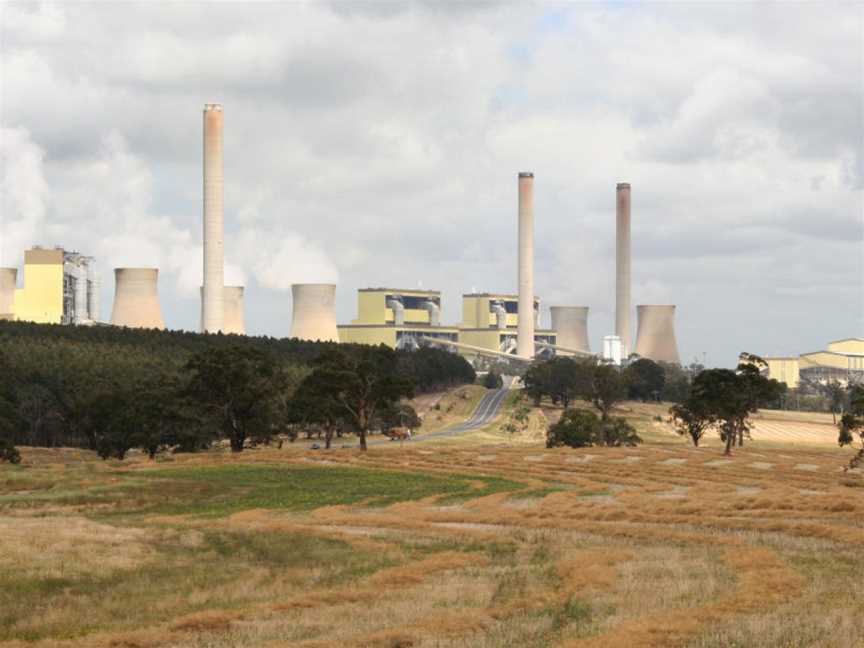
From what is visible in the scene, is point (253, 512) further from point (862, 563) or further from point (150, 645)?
point (150, 645)

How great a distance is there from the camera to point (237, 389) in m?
110

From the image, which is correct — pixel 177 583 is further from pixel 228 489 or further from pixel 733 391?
pixel 733 391

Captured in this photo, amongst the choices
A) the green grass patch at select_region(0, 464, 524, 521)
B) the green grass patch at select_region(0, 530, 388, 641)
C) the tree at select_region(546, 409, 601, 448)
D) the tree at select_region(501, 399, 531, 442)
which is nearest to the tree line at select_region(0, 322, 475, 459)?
the tree at select_region(546, 409, 601, 448)

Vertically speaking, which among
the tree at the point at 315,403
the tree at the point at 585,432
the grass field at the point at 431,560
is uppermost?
the tree at the point at 315,403

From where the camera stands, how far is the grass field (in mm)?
27328

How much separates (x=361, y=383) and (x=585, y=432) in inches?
938

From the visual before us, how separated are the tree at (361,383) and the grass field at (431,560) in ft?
111

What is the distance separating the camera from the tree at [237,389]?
109812 mm

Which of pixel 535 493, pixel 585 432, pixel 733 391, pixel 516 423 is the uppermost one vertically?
pixel 733 391

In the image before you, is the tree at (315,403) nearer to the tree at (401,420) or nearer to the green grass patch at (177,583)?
the tree at (401,420)

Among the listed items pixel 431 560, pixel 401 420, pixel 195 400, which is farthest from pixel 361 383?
pixel 431 560

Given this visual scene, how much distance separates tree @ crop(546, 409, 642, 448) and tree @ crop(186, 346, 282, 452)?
83.4ft

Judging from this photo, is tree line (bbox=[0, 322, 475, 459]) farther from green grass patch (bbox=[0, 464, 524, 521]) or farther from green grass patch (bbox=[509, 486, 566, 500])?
green grass patch (bbox=[509, 486, 566, 500])

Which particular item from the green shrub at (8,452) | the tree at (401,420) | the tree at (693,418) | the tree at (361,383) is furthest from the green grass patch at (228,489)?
the tree at (401,420)
